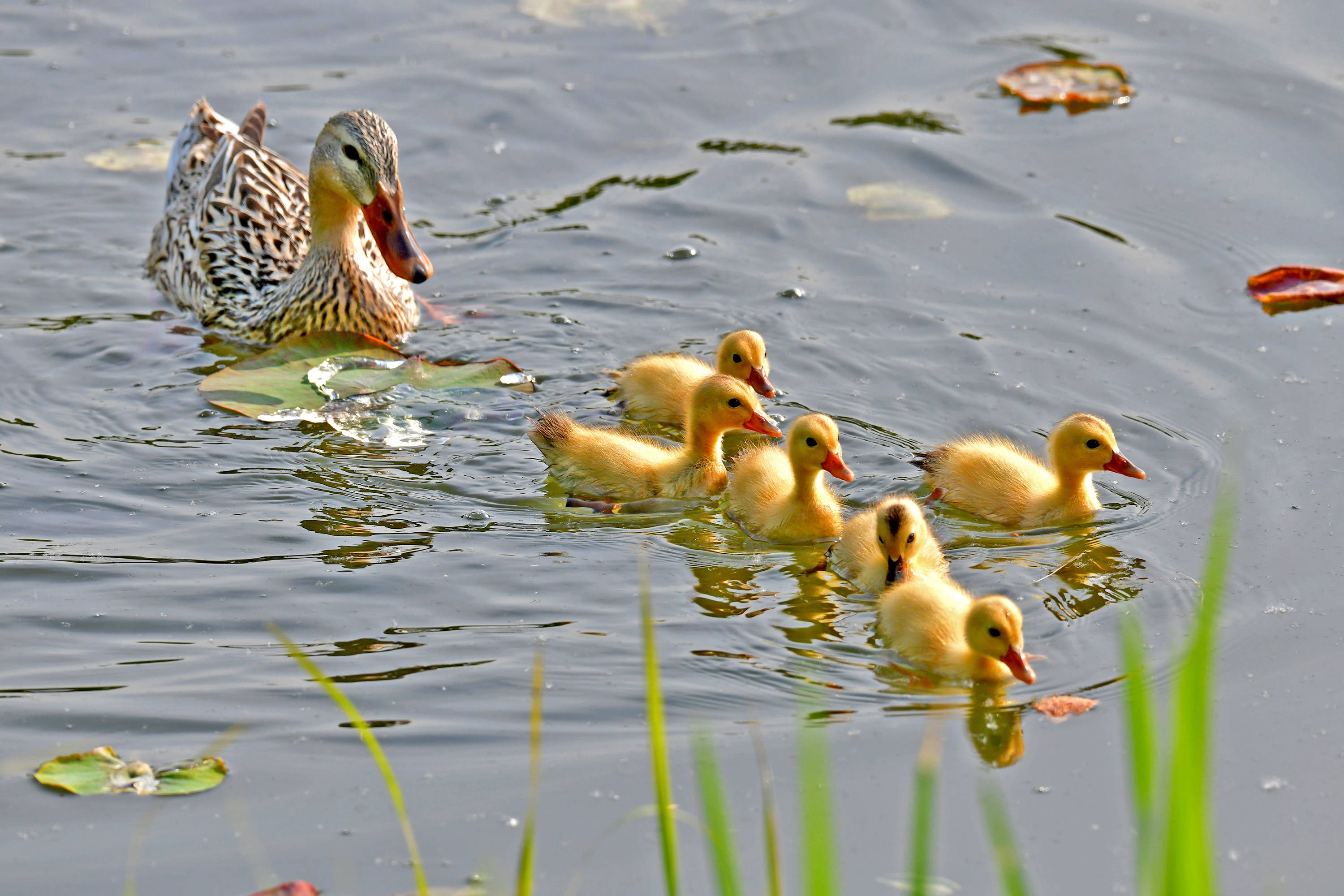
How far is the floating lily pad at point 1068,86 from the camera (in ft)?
30.6

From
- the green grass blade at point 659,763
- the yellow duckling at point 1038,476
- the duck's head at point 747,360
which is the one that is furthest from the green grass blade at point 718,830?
the duck's head at point 747,360

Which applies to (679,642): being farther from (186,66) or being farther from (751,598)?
(186,66)

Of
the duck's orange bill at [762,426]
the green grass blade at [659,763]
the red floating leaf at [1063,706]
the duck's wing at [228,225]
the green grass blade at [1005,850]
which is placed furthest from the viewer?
the duck's wing at [228,225]

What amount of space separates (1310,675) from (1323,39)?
6.23m

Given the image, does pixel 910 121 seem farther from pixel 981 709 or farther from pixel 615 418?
pixel 981 709

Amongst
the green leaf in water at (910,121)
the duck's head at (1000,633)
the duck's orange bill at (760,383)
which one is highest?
the green leaf in water at (910,121)

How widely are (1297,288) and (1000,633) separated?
11.9 feet

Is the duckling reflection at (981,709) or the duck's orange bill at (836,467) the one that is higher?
the duck's orange bill at (836,467)

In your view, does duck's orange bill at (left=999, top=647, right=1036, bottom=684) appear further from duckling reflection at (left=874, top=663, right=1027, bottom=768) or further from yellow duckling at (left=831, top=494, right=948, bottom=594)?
yellow duckling at (left=831, top=494, right=948, bottom=594)

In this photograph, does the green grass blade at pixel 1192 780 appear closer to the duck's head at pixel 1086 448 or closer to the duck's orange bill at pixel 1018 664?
the duck's orange bill at pixel 1018 664

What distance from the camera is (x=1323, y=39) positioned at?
9.64 meters

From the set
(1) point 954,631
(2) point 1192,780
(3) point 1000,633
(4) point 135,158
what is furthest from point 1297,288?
(4) point 135,158

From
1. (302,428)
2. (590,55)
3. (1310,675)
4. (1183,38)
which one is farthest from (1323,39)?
(302,428)

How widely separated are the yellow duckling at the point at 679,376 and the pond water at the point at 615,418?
0.16 meters
